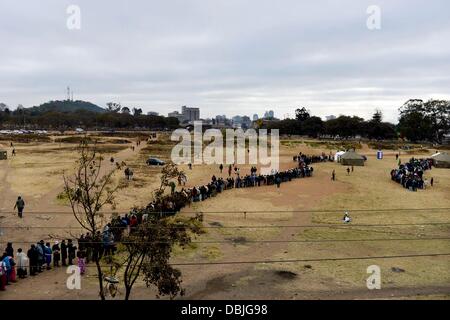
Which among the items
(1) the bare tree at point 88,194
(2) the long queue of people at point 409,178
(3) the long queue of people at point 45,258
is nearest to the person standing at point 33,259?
(3) the long queue of people at point 45,258

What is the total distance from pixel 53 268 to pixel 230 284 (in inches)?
299

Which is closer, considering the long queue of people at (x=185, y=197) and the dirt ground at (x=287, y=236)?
the dirt ground at (x=287, y=236)

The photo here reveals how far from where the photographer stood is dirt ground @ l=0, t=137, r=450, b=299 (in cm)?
1678

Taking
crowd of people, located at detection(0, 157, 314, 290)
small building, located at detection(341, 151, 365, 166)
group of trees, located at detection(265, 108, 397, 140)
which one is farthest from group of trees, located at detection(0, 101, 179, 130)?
crowd of people, located at detection(0, 157, 314, 290)

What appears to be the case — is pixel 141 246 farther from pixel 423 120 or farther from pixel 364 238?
pixel 423 120

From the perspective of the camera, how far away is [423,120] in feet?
383

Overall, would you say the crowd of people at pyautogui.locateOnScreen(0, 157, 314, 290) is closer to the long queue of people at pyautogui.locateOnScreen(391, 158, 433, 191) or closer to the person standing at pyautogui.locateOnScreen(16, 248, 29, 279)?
the person standing at pyautogui.locateOnScreen(16, 248, 29, 279)

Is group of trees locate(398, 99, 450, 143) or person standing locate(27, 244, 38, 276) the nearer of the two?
person standing locate(27, 244, 38, 276)

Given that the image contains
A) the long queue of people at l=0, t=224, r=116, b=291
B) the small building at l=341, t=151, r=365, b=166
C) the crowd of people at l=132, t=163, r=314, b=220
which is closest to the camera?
the long queue of people at l=0, t=224, r=116, b=291

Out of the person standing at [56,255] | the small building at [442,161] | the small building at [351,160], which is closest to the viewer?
the person standing at [56,255]

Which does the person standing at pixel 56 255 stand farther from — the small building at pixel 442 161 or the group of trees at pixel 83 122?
the group of trees at pixel 83 122

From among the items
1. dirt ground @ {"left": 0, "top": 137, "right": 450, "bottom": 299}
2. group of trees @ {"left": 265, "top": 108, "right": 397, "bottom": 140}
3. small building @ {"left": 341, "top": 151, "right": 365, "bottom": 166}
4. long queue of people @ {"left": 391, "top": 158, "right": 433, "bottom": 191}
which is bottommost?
dirt ground @ {"left": 0, "top": 137, "right": 450, "bottom": 299}

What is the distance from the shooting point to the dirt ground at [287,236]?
16781 millimetres
